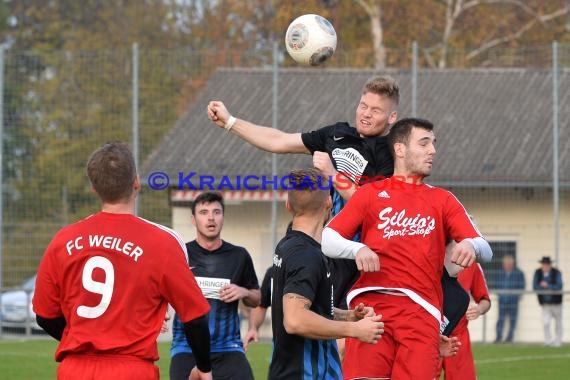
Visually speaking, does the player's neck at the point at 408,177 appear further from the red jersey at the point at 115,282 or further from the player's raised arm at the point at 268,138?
the red jersey at the point at 115,282

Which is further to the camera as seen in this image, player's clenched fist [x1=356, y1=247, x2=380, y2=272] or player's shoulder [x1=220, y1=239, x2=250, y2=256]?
player's shoulder [x1=220, y1=239, x2=250, y2=256]

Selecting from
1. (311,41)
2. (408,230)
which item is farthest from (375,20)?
(408,230)

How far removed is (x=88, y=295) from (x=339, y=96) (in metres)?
17.2

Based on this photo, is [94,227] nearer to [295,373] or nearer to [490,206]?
[295,373]

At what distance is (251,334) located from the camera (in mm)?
9234

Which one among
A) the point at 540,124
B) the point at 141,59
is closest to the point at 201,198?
the point at 141,59

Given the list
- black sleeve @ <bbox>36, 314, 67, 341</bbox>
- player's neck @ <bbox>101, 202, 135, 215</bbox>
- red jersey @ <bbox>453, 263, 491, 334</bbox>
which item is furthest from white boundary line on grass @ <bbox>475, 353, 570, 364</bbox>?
player's neck @ <bbox>101, 202, 135, 215</bbox>

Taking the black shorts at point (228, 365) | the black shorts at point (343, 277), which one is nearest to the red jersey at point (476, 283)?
the black shorts at point (228, 365)

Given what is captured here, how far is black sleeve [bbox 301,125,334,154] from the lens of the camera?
789cm

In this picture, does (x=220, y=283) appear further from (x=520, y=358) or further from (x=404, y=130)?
(x=520, y=358)

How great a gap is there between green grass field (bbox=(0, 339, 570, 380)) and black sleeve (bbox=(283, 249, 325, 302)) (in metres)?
7.40

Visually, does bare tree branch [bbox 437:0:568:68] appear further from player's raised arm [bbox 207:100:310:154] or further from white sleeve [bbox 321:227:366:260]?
white sleeve [bbox 321:227:366:260]

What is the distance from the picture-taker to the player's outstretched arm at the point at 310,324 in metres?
5.80

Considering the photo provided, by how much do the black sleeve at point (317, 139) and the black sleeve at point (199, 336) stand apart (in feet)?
7.63
